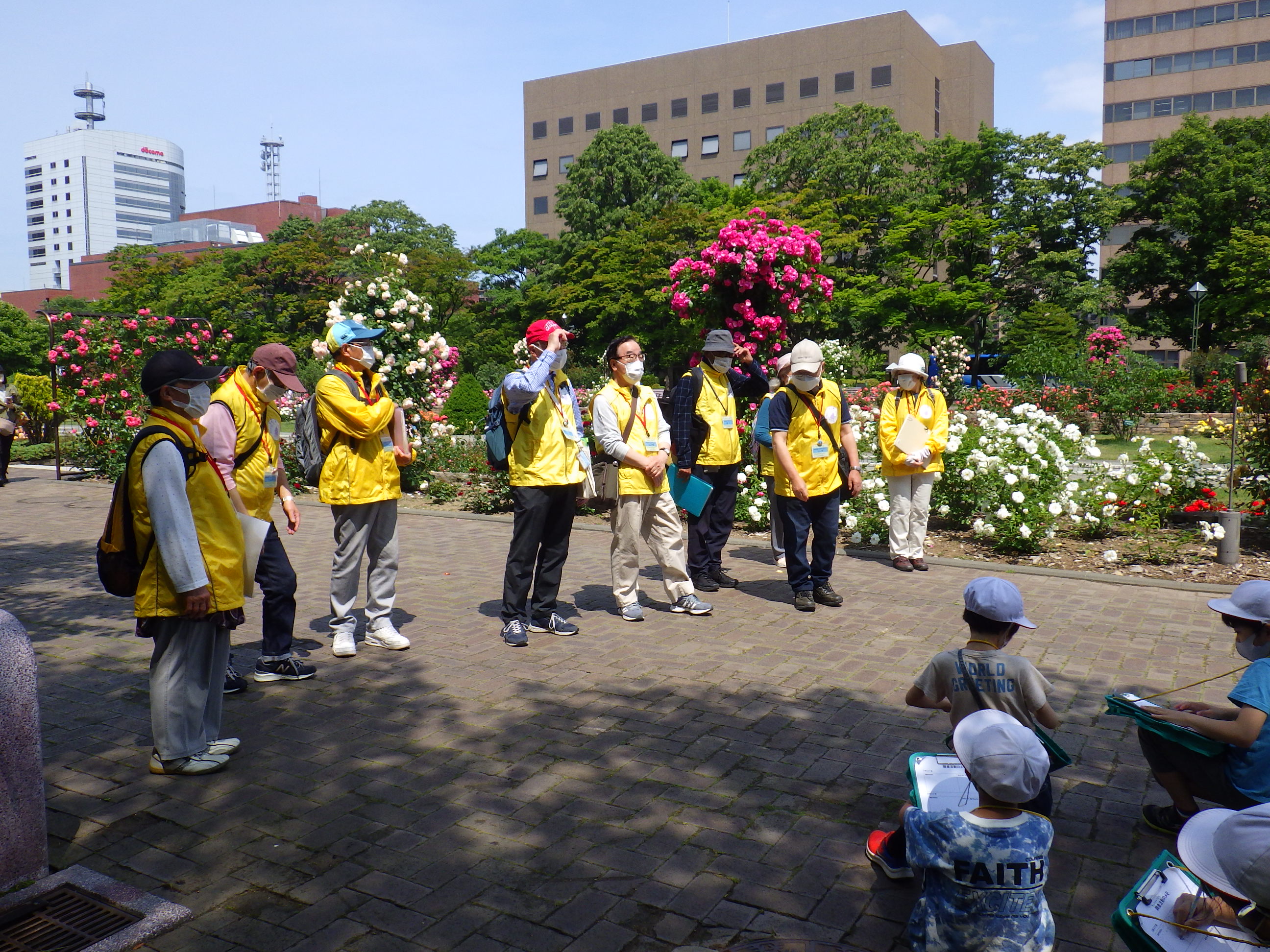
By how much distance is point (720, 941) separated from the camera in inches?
117

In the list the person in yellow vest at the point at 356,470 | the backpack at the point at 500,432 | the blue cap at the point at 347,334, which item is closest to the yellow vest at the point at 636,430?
the backpack at the point at 500,432

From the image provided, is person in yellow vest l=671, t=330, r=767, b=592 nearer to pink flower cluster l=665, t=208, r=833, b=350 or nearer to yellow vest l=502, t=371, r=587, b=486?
yellow vest l=502, t=371, r=587, b=486

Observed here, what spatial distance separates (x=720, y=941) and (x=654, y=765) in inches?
54.7

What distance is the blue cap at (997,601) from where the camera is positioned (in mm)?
3219

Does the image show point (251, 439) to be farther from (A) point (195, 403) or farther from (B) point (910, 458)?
(B) point (910, 458)

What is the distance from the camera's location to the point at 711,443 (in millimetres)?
7773

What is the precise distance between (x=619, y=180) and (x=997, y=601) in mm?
51270

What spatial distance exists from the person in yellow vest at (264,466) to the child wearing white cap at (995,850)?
13.0 ft

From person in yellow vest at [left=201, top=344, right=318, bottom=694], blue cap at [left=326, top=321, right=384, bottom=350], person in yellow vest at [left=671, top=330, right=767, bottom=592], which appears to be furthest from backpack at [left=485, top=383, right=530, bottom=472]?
person in yellow vest at [left=671, top=330, right=767, bottom=592]

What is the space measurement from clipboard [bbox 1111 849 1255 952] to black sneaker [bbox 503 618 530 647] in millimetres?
4257

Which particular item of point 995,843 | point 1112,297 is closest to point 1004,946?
point 995,843

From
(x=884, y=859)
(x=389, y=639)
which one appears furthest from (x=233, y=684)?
(x=884, y=859)

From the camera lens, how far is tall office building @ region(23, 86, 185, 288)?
572ft

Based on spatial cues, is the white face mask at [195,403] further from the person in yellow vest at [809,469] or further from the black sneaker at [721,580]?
the black sneaker at [721,580]
